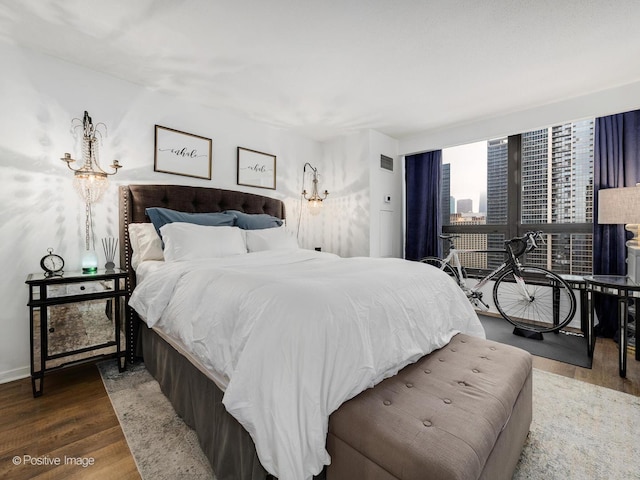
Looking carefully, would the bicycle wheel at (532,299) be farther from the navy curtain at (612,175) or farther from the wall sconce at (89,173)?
the wall sconce at (89,173)

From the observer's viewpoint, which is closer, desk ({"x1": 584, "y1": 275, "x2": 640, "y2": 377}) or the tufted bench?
the tufted bench

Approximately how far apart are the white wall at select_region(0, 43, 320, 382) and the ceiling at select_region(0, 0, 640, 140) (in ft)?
0.56

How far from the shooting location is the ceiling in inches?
72.4

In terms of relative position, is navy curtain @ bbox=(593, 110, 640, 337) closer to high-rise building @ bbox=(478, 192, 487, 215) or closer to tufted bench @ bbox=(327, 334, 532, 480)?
high-rise building @ bbox=(478, 192, 487, 215)

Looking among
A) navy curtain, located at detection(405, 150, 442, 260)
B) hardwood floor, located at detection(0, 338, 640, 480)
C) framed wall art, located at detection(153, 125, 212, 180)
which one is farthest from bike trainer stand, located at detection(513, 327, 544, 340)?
framed wall art, located at detection(153, 125, 212, 180)

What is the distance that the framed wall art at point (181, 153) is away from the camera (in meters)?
2.90

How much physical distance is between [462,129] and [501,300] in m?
2.26

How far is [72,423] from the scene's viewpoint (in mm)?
1675

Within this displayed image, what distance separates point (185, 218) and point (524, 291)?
368cm

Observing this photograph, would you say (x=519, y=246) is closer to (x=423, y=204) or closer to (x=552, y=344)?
(x=552, y=344)

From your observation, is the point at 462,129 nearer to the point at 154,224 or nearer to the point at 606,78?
the point at 606,78

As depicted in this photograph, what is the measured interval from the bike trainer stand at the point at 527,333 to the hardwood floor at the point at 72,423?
0.59 metres

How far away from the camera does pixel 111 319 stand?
2.23 meters

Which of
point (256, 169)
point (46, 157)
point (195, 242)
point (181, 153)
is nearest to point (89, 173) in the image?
point (46, 157)
